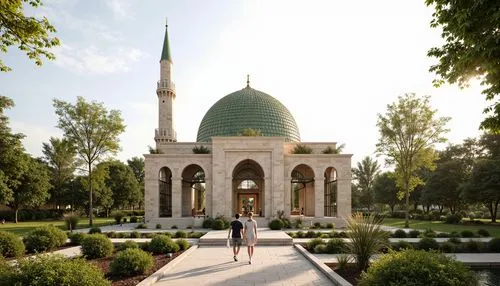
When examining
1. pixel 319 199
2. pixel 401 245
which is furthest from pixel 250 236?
pixel 319 199

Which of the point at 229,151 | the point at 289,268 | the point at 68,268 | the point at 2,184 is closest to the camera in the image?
the point at 68,268

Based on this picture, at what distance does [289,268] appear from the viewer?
1224cm

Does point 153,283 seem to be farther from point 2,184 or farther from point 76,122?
point 2,184

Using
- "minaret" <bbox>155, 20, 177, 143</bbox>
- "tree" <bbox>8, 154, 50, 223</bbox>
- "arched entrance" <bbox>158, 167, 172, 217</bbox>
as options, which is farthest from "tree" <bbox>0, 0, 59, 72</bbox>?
"tree" <bbox>8, 154, 50, 223</bbox>

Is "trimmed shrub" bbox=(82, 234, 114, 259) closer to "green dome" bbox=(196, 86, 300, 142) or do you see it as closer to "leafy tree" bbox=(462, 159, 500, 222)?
"green dome" bbox=(196, 86, 300, 142)

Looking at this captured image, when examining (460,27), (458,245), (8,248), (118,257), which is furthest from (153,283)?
(458,245)

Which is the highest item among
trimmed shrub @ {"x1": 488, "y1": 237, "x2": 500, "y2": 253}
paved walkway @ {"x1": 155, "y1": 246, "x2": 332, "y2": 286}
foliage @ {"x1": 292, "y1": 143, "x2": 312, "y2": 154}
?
foliage @ {"x1": 292, "y1": 143, "x2": 312, "y2": 154}

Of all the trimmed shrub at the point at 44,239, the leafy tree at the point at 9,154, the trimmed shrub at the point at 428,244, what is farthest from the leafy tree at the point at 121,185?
the trimmed shrub at the point at 428,244

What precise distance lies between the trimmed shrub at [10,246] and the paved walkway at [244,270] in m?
7.68

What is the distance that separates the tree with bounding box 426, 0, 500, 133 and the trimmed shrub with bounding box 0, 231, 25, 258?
62.4 ft

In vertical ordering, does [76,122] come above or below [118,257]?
above

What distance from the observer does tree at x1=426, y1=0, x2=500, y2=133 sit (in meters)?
9.12

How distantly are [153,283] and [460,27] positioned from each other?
1182cm

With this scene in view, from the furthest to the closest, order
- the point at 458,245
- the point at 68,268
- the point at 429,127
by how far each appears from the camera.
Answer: the point at 429,127 < the point at 458,245 < the point at 68,268
